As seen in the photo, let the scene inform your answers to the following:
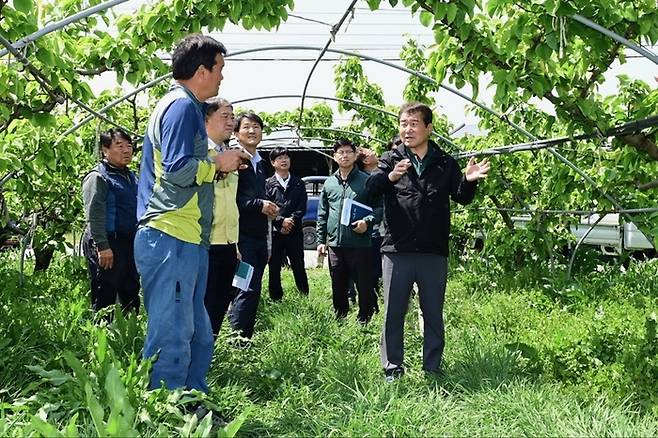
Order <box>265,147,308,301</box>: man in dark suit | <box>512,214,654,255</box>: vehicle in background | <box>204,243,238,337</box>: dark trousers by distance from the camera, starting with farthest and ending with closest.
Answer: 1. <box>512,214,654,255</box>: vehicle in background
2. <box>265,147,308,301</box>: man in dark suit
3. <box>204,243,238,337</box>: dark trousers

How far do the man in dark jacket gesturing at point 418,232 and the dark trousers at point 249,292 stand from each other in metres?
0.99

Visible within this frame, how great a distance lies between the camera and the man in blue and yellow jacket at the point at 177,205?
9.93 ft

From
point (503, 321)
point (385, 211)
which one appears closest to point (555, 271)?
point (503, 321)

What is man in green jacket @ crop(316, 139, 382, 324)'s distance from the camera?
5473mm

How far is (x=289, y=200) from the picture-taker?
669cm

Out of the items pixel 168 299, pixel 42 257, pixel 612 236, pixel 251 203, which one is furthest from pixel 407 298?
pixel 612 236

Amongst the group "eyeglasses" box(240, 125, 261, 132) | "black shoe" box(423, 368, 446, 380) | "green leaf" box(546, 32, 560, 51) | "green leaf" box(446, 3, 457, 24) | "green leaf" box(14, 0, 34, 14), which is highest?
"green leaf" box(446, 3, 457, 24)

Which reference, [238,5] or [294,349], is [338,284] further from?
[238,5]

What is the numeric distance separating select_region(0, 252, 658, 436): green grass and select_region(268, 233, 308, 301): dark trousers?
738 millimetres

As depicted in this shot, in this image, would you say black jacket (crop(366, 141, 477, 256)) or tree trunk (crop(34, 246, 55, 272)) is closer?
black jacket (crop(366, 141, 477, 256))

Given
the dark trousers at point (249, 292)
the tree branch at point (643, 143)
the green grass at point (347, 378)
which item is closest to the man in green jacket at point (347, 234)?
the green grass at point (347, 378)

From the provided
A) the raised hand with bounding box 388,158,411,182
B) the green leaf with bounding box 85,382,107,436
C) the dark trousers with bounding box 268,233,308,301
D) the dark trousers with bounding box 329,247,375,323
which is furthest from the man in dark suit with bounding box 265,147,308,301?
the green leaf with bounding box 85,382,107,436

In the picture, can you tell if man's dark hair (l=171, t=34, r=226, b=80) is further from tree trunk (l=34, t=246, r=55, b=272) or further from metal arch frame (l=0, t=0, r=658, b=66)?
tree trunk (l=34, t=246, r=55, b=272)

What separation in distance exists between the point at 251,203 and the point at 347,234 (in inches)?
42.6
